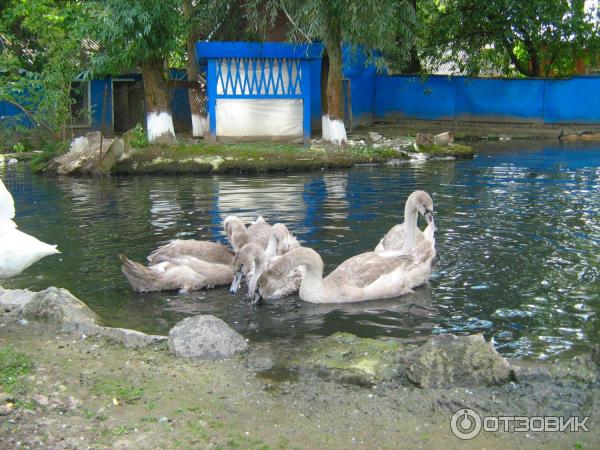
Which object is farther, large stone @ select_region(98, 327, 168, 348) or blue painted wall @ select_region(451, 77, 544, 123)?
blue painted wall @ select_region(451, 77, 544, 123)

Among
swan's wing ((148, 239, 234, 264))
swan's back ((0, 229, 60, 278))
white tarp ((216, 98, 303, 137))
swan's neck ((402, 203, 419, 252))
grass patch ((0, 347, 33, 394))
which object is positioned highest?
white tarp ((216, 98, 303, 137))

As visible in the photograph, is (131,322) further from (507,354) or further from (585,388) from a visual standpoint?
(585,388)

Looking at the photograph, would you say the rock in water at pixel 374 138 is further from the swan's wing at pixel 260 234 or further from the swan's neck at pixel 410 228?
the swan's neck at pixel 410 228

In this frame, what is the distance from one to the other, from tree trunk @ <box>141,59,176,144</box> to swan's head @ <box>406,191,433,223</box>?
13402mm

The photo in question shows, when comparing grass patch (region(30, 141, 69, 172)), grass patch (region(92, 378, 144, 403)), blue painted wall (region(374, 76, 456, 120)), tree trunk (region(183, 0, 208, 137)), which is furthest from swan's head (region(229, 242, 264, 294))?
blue painted wall (region(374, 76, 456, 120))

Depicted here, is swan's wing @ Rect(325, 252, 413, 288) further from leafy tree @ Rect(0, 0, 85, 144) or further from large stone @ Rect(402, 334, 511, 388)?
leafy tree @ Rect(0, 0, 85, 144)

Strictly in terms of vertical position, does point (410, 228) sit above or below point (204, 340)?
above

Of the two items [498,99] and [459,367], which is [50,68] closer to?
[498,99]

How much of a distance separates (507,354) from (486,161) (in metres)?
15.1

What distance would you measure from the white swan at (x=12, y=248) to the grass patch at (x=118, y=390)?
54.6 inches

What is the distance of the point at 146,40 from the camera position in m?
20.4

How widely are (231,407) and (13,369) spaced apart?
1.68 m

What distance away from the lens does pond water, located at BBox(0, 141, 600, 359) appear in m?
7.53

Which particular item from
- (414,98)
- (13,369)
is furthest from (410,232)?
(414,98)
